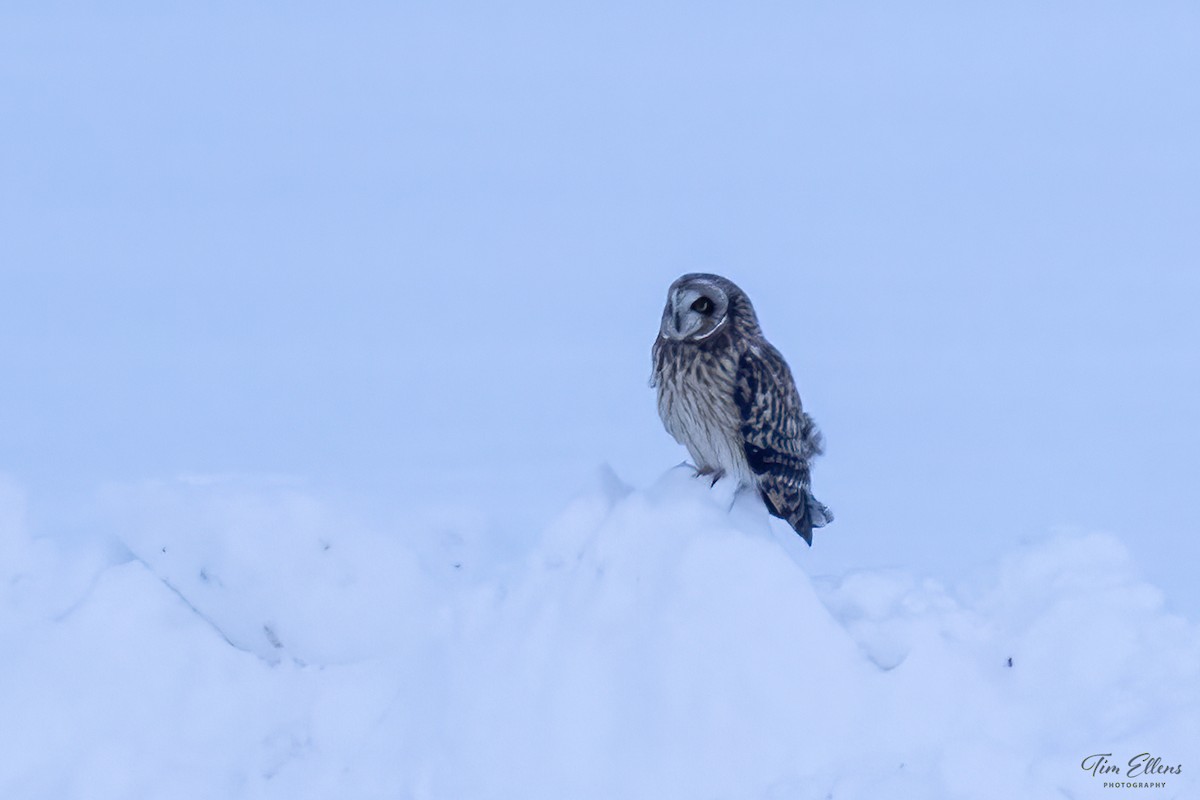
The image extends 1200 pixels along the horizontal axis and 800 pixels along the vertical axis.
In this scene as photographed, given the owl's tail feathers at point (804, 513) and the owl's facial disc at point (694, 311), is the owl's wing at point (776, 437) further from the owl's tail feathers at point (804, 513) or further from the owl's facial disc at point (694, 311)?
the owl's facial disc at point (694, 311)

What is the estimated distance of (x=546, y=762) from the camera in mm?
3771

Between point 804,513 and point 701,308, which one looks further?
point 804,513

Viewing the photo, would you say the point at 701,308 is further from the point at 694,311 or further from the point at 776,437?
the point at 776,437

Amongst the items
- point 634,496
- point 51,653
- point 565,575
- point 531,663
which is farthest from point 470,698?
point 51,653

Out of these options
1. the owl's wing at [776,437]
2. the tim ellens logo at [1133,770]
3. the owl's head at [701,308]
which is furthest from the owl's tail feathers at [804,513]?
the tim ellens logo at [1133,770]

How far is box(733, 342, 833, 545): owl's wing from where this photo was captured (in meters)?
4.75

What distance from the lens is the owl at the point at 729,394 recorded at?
473 cm

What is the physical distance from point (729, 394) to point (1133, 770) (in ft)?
6.03

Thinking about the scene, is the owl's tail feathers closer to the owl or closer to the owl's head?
the owl

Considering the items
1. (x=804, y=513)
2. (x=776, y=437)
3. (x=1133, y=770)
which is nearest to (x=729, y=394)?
(x=776, y=437)

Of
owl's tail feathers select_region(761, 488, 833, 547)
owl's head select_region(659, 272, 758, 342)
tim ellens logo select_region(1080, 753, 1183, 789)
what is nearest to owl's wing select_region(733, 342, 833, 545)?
owl's tail feathers select_region(761, 488, 833, 547)

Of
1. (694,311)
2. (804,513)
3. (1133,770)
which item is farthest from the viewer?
(804,513)

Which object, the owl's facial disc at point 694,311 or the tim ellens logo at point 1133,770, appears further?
the owl's facial disc at point 694,311

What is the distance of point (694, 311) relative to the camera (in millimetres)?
4707
